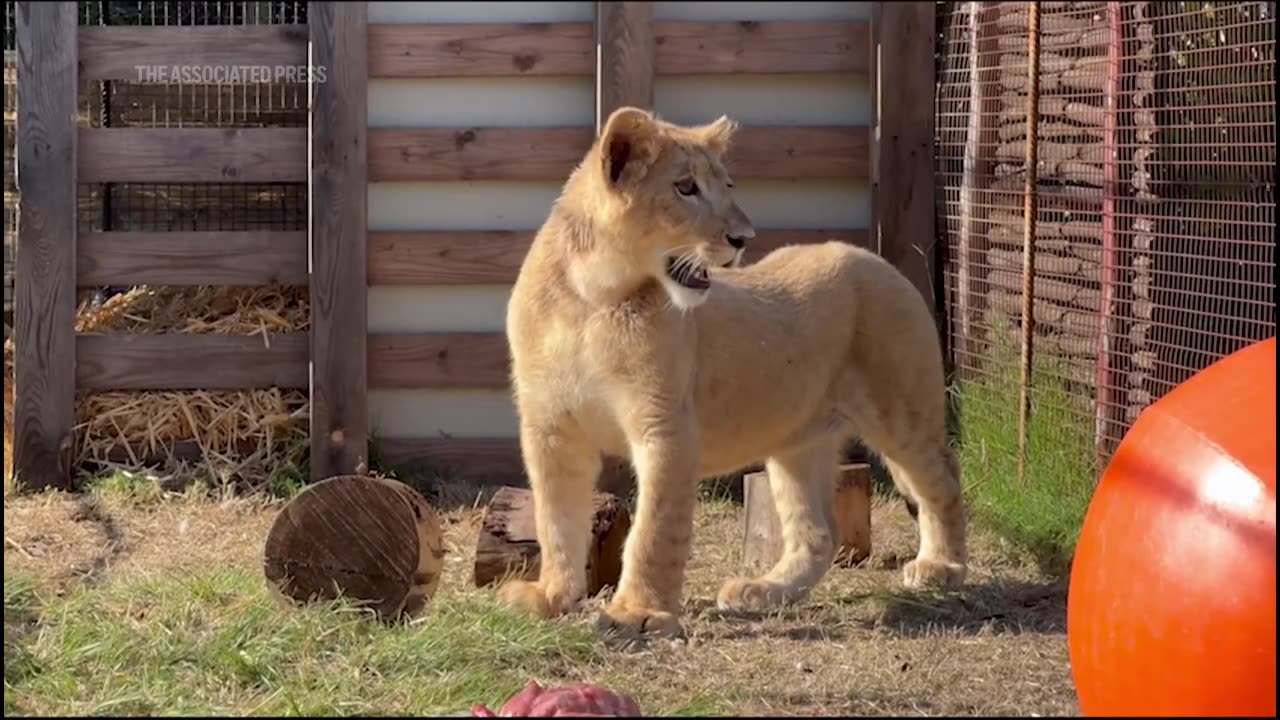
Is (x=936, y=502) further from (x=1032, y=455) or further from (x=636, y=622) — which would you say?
(x=636, y=622)

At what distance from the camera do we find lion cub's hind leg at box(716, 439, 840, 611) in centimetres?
636

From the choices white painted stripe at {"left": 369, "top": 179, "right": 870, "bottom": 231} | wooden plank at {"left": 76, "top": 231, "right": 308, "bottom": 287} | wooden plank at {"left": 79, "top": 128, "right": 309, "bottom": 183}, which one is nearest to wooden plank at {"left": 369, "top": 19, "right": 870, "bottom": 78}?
white painted stripe at {"left": 369, "top": 179, "right": 870, "bottom": 231}

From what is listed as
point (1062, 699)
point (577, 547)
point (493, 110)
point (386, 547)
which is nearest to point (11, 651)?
point (386, 547)

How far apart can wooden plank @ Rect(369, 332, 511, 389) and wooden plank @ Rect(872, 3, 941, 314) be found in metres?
1.89

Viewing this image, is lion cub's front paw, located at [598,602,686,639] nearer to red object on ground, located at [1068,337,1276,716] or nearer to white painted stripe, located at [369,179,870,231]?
red object on ground, located at [1068,337,1276,716]

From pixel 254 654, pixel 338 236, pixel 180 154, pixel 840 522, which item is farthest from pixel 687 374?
pixel 180 154

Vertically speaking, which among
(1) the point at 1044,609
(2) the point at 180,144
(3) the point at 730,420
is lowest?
(1) the point at 1044,609

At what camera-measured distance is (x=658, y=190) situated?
576 cm

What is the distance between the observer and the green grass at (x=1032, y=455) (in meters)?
7.11

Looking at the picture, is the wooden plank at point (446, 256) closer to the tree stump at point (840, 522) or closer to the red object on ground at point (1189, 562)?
the tree stump at point (840, 522)

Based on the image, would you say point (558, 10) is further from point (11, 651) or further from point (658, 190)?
point (11, 651)

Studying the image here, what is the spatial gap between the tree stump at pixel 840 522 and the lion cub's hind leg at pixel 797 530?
13 centimetres

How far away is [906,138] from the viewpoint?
8.45 metres

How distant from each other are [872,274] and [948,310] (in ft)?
6.38
